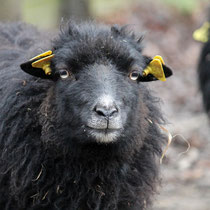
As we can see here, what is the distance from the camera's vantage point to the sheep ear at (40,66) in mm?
5362

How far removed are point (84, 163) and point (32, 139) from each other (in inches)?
25.6

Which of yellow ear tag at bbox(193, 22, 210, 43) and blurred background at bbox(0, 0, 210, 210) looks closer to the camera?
blurred background at bbox(0, 0, 210, 210)

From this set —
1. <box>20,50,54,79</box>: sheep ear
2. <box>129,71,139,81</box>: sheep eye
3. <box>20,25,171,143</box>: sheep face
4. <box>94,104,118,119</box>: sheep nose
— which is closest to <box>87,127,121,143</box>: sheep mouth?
<box>20,25,171,143</box>: sheep face

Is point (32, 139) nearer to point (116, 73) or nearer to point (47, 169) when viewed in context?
point (47, 169)

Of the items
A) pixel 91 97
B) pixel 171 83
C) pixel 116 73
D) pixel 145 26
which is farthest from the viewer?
pixel 145 26

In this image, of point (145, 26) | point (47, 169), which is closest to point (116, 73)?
point (47, 169)

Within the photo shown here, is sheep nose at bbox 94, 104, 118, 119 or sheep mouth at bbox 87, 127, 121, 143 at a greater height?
sheep nose at bbox 94, 104, 118, 119

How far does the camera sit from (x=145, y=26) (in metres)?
21.6

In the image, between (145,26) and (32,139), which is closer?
(32,139)

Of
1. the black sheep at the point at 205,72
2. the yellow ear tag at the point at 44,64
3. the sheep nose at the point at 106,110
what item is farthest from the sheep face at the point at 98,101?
the black sheep at the point at 205,72

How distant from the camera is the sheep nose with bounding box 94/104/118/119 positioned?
489 cm

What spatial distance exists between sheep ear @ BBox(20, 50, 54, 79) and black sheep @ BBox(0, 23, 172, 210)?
0.01 metres

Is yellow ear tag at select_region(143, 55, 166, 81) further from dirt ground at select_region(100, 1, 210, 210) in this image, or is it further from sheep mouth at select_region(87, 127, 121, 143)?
sheep mouth at select_region(87, 127, 121, 143)

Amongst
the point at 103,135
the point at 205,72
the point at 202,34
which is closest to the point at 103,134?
the point at 103,135
